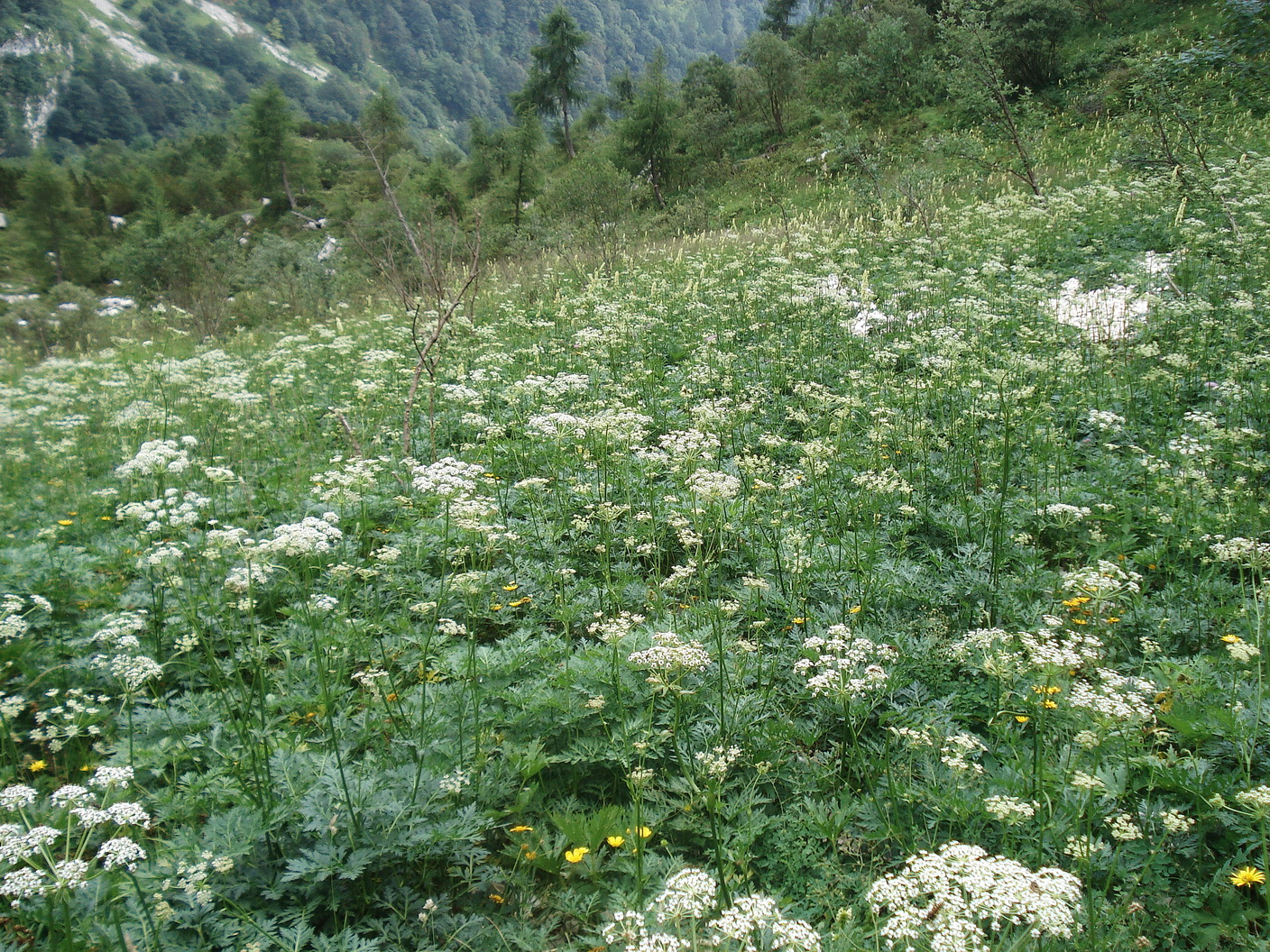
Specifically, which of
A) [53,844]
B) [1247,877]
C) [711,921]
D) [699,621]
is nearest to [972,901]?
[711,921]

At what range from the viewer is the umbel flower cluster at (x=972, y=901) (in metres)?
1.41


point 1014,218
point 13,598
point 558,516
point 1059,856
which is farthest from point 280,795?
point 1014,218

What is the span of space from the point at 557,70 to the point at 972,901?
194ft

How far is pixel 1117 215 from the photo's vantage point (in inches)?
403

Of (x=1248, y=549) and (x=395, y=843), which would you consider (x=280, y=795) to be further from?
(x=1248, y=549)

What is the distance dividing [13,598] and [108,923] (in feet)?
4.99

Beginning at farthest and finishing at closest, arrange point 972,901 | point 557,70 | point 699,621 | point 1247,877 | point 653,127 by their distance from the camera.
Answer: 1. point 557,70
2. point 653,127
3. point 699,621
4. point 1247,877
5. point 972,901

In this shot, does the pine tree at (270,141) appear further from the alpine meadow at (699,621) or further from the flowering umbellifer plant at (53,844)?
the flowering umbellifer plant at (53,844)

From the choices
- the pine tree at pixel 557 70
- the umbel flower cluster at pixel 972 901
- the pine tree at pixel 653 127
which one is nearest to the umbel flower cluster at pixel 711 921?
the umbel flower cluster at pixel 972 901

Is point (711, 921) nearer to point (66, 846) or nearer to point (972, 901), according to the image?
point (972, 901)

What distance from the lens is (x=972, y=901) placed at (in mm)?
1478

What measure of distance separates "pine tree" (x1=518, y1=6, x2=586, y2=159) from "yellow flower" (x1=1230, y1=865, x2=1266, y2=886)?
5208 cm

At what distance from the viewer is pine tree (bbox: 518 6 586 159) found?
47.9 metres

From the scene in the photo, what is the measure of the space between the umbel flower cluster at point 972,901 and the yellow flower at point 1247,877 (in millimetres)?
1035
